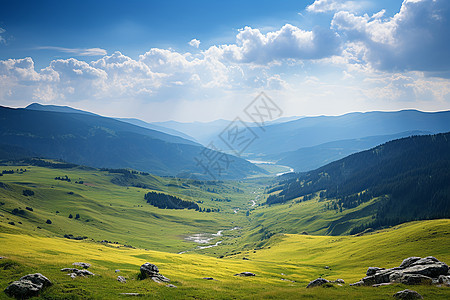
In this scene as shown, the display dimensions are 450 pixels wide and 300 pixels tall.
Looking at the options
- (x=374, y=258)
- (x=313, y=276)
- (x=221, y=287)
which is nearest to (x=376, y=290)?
(x=221, y=287)

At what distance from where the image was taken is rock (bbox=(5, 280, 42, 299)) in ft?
98.7

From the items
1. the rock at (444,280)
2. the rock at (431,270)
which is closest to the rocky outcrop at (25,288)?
the rock at (431,270)

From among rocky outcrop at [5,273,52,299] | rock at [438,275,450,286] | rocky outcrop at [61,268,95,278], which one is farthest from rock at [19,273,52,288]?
rock at [438,275,450,286]

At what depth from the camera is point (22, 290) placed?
3031cm

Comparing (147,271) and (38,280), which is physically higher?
(38,280)

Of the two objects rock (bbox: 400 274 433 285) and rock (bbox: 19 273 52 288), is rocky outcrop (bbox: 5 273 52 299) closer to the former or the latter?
rock (bbox: 19 273 52 288)

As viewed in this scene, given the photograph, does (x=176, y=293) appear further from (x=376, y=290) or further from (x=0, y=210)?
(x=0, y=210)

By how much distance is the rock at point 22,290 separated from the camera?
30.1 meters

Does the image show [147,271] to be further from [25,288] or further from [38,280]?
[25,288]

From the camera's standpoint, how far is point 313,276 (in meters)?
73.7

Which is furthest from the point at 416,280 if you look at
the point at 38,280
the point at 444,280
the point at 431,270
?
the point at 38,280

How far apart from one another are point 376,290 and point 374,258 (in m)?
56.2

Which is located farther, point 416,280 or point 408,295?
point 416,280

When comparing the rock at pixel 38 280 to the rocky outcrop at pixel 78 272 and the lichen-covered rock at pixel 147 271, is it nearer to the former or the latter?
the rocky outcrop at pixel 78 272
